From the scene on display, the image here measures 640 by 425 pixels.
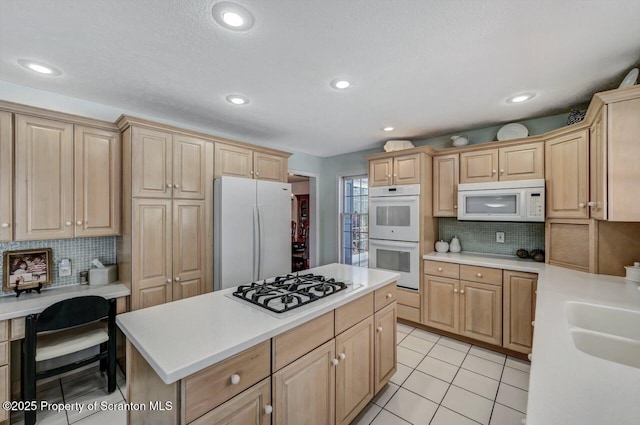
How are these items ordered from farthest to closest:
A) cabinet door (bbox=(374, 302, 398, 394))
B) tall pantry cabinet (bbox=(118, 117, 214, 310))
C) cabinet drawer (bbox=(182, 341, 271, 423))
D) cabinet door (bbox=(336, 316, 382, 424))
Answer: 1. tall pantry cabinet (bbox=(118, 117, 214, 310))
2. cabinet door (bbox=(374, 302, 398, 394))
3. cabinet door (bbox=(336, 316, 382, 424))
4. cabinet drawer (bbox=(182, 341, 271, 423))

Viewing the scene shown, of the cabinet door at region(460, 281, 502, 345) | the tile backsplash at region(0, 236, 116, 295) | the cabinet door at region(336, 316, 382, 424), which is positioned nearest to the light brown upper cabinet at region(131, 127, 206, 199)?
the tile backsplash at region(0, 236, 116, 295)

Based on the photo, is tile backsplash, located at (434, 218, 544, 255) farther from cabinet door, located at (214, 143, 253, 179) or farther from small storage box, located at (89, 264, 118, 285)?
small storage box, located at (89, 264, 118, 285)

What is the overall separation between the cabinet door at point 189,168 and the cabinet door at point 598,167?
3239mm

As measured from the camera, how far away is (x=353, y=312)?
1.76 meters

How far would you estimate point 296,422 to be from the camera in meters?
1.36

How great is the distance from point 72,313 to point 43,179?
105cm

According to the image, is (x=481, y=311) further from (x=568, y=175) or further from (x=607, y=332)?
(x=568, y=175)

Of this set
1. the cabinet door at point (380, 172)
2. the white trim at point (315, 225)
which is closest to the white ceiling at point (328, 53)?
the cabinet door at point (380, 172)

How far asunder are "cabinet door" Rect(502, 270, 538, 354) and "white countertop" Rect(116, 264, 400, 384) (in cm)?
189

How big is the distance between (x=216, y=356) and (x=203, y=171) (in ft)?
6.94

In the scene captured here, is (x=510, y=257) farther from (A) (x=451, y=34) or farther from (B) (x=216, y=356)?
(B) (x=216, y=356)

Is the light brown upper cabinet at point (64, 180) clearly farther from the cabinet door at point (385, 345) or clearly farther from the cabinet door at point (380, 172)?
the cabinet door at point (380, 172)

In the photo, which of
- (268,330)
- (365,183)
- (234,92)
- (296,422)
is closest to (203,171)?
(234,92)

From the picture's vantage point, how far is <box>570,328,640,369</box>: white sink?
4.17 ft
